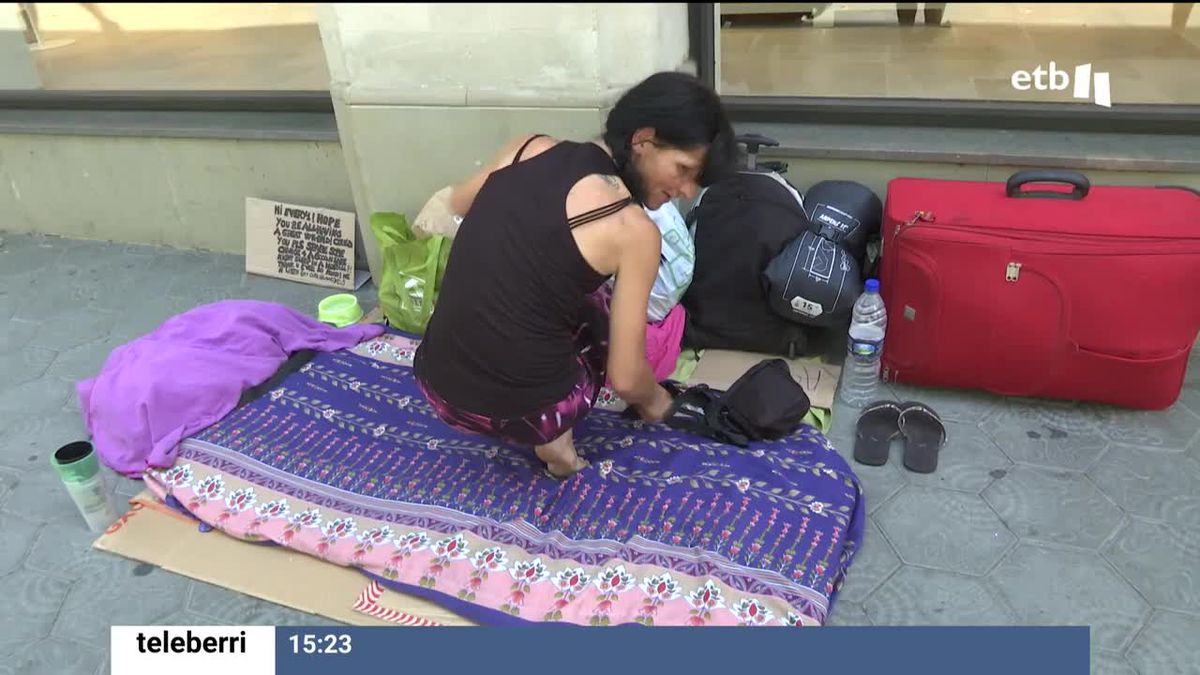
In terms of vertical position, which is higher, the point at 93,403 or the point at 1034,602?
the point at 93,403

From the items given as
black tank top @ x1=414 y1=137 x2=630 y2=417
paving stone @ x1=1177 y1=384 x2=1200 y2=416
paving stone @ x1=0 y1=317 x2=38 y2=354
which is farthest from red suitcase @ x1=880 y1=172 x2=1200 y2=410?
paving stone @ x1=0 y1=317 x2=38 y2=354

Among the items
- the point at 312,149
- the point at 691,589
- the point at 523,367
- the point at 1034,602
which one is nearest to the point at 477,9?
the point at 312,149

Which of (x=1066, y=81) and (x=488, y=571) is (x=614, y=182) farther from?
(x=1066, y=81)

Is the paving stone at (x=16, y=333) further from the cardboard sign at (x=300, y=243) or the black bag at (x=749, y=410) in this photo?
the black bag at (x=749, y=410)

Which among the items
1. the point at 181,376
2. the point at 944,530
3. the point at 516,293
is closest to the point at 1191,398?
the point at 944,530

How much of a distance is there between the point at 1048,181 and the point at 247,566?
7.25ft

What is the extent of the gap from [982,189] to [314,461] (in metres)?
1.95

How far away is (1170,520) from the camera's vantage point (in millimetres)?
1946

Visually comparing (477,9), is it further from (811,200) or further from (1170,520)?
(1170,520)

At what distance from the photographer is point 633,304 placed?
1.71 metres

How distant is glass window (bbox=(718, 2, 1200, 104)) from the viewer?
2.99 metres

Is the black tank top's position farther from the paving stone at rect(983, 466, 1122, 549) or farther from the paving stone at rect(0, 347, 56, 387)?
the paving stone at rect(0, 347, 56, 387)

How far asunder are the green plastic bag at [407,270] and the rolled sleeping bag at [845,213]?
1118 millimetres

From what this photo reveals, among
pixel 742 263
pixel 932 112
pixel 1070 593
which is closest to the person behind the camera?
pixel 1070 593
